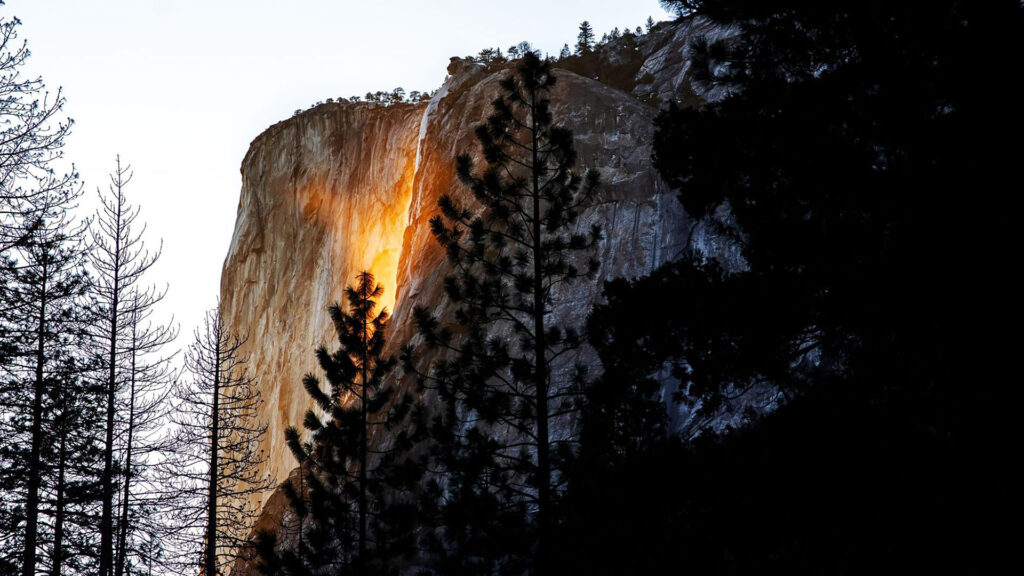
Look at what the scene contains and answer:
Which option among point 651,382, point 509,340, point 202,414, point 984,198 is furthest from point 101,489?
point 984,198

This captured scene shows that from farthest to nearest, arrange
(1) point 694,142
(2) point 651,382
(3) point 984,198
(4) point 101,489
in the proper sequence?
1. (4) point 101,489
2. (2) point 651,382
3. (1) point 694,142
4. (3) point 984,198

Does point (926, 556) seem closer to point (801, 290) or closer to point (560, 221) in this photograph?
point (801, 290)

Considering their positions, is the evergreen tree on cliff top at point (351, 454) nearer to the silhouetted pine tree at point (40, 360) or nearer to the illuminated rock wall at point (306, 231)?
the silhouetted pine tree at point (40, 360)

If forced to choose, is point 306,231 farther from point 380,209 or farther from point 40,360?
point 40,360

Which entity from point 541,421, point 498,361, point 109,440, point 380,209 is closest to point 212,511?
point 109,440

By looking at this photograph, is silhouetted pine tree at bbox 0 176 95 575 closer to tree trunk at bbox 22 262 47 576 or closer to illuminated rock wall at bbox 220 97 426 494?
tree trunk at bbox 22 262 47 576

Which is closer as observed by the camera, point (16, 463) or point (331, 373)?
point (16, 463)

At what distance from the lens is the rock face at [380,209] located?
25750 millimetres

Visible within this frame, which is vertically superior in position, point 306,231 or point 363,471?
point 306,231

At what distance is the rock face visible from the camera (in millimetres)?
25750

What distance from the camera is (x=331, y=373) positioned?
15969mm

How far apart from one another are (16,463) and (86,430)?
3.60m

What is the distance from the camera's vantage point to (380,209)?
39625 mm

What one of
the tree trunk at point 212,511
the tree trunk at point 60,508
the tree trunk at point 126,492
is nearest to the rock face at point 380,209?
the tree trunk at point 126,492
